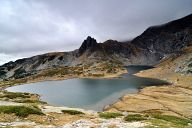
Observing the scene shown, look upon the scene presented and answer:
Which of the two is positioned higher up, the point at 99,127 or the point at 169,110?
the point at 99,127

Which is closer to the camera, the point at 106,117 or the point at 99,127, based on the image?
the point at 99,127

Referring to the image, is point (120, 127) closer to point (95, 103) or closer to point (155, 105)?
point (155, 105)

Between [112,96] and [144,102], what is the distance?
32.2 m

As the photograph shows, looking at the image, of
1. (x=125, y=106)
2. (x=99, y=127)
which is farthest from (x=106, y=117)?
(x=125, y=106)

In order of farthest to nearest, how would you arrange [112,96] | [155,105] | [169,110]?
[112,96] < [155,105] < [169,110]

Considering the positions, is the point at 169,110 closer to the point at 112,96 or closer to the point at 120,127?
the point at 112,96

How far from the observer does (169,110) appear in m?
105

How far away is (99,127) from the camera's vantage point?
40625 mm

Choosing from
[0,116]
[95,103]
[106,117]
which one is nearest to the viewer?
[0,116]

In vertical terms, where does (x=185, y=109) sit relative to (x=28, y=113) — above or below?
below

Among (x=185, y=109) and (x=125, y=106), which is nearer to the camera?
(x=185, y=109)

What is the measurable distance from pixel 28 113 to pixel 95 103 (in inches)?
3267

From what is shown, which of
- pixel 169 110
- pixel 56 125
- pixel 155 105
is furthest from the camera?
pixel 155 105

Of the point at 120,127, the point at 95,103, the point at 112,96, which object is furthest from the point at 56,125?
the point at 112,96
